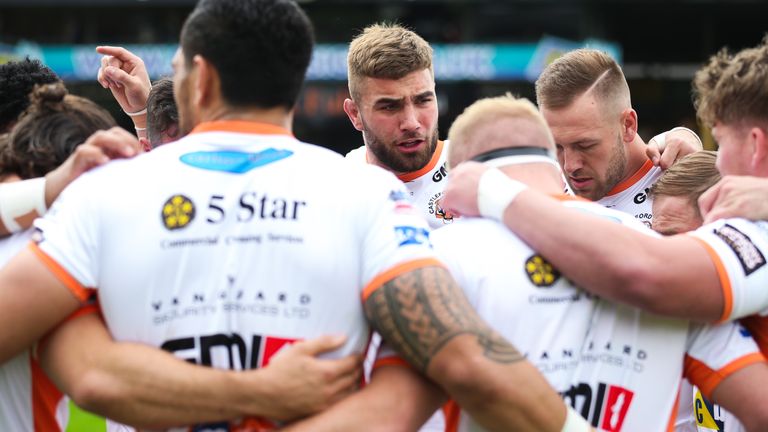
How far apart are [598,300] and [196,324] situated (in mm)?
1230

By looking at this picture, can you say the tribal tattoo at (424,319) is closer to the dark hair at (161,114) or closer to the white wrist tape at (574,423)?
the white wrist tape at (574,423)

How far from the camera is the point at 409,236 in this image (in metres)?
2.86

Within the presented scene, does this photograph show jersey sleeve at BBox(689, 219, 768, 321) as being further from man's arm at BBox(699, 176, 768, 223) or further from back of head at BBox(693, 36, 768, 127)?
back of head at BBox(693, 36, 768, 127)

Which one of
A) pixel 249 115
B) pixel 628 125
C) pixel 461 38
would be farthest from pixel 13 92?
pixel 461 38

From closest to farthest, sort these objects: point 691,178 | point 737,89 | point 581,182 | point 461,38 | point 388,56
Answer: point 737,89
point 691,178
point 581,182
point 388,56
point 461,38

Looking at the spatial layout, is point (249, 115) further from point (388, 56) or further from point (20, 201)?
point (388, 56)

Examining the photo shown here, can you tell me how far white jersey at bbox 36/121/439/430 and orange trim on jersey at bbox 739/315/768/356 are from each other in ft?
3.79

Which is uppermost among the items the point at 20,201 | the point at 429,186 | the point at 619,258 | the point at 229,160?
the point at 229,160

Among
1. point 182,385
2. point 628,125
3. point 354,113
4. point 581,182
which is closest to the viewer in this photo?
point 182,385

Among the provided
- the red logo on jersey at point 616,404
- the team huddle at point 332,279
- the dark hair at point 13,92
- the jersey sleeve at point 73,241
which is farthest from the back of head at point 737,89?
the dark hair at point 13,92

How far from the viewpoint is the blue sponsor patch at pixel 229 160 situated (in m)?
2.88

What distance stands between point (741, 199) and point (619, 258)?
1.87 feet

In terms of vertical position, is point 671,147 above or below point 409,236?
below

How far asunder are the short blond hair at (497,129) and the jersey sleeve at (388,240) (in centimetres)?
42
